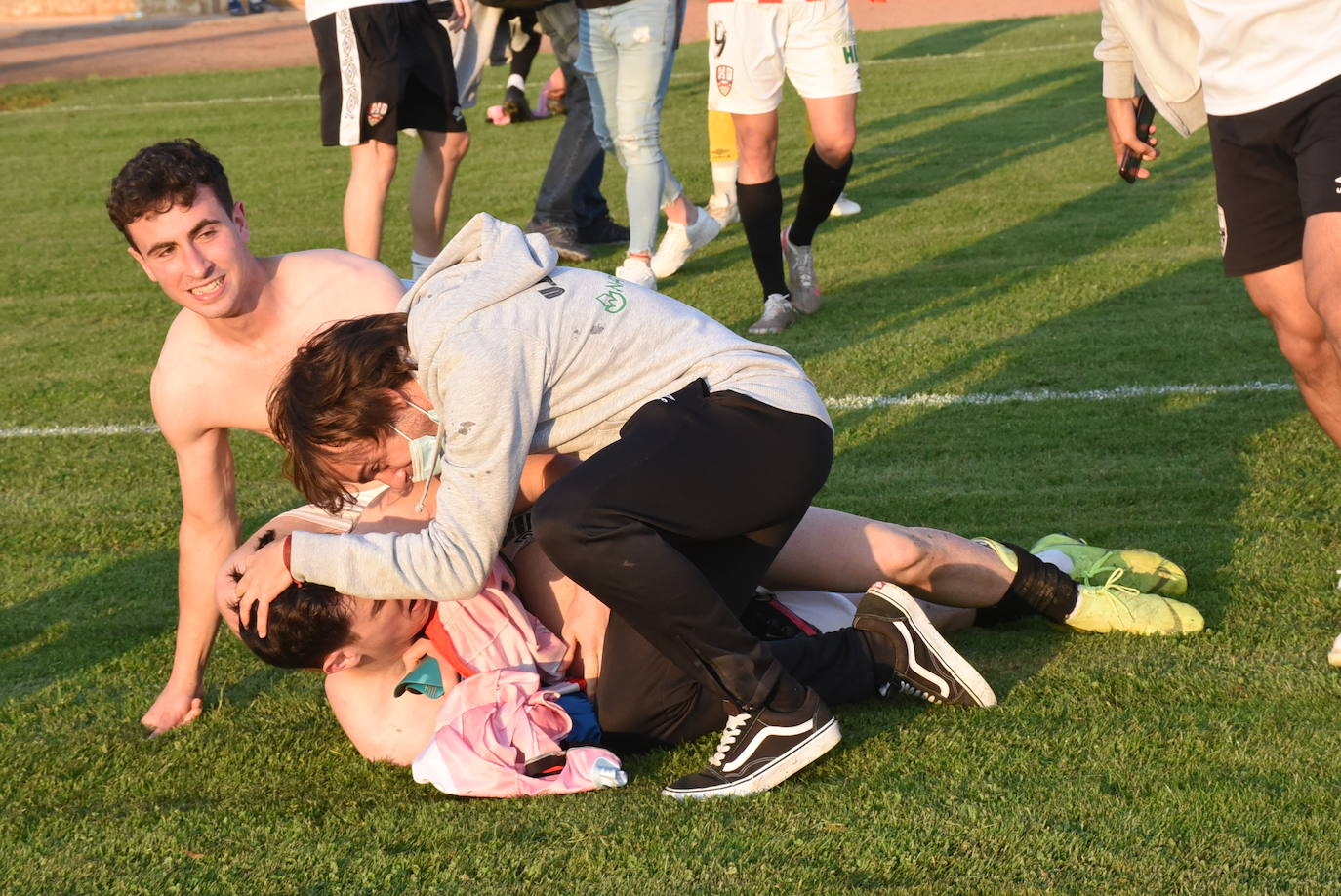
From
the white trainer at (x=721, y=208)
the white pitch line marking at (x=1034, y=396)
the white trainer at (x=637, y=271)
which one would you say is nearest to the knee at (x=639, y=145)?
the white trainer at (x=637, y=271)

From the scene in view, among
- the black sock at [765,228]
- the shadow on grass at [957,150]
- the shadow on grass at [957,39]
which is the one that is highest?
the black sock at [765,228]

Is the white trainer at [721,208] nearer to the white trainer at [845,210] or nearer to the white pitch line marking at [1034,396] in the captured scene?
the white trainer at [845,210]

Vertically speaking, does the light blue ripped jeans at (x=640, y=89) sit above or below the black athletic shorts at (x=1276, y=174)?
below

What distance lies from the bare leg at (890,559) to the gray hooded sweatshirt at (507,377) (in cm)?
50

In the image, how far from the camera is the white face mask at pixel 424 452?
9.94 feet

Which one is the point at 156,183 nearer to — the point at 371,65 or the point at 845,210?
the point at 371,65

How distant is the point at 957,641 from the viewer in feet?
12.0

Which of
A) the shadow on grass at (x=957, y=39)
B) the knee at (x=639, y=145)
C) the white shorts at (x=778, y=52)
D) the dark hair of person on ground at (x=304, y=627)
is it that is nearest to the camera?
the dark hair of person on ground at (x=304, y=627)

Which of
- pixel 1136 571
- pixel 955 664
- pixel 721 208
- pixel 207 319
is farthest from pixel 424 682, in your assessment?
pixel 721 208

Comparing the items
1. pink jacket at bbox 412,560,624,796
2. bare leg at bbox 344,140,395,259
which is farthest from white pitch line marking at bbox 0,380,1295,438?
pink jacket at bbox 412,560,624,796

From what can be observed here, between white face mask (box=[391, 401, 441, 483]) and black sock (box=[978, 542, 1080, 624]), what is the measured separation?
57.7 inches

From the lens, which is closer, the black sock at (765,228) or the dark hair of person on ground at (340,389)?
the dark hair of person on ground at (340,389)

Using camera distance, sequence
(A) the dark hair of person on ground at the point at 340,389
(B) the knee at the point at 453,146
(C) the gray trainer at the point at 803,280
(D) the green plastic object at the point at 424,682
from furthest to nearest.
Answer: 1. (C) the gray trainer at the point at 803,280
2. (B) the knee at the point at 453,146
3. (D) the green plastic object at the point at 424,682
4. (A) the dark hair of person on ground at the point at 340,389

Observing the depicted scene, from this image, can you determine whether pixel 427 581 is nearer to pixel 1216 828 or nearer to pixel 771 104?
pixel 1216 828
